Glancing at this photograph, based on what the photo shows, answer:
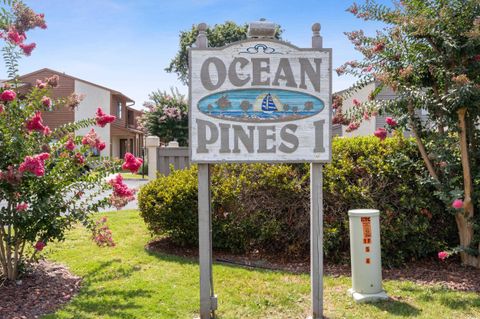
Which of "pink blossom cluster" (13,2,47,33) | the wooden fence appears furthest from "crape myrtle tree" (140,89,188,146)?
"pink blossom cluster" (13,2,47,33)

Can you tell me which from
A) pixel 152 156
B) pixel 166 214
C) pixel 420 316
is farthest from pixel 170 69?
pixel 420 316

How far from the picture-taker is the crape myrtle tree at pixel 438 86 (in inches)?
197

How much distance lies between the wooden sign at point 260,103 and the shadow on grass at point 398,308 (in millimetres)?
1575

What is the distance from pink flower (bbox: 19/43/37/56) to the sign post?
2105mm

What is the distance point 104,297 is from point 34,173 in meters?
1.44

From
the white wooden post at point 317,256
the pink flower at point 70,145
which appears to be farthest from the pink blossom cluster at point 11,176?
the white wooden post at point 317,256

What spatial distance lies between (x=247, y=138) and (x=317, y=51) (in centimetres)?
102

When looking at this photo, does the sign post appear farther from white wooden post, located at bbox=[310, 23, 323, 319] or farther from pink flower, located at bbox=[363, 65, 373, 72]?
pink flower, located at bbox=[363, 65, 373, 72]

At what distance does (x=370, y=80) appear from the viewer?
18.7 ft

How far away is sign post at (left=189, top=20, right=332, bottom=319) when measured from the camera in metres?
3.95

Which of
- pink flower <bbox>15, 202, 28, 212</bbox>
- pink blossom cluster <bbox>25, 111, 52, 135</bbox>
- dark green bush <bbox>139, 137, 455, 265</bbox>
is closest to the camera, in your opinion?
pink flower <bbox>15, 202, 28, 212</bbox>

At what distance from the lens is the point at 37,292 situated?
4586 millimetres

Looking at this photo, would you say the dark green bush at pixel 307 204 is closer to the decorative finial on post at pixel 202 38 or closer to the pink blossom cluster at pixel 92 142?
the pink blossom cluster at pixel 92 142

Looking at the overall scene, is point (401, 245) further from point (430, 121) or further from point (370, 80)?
point (370, 80)
